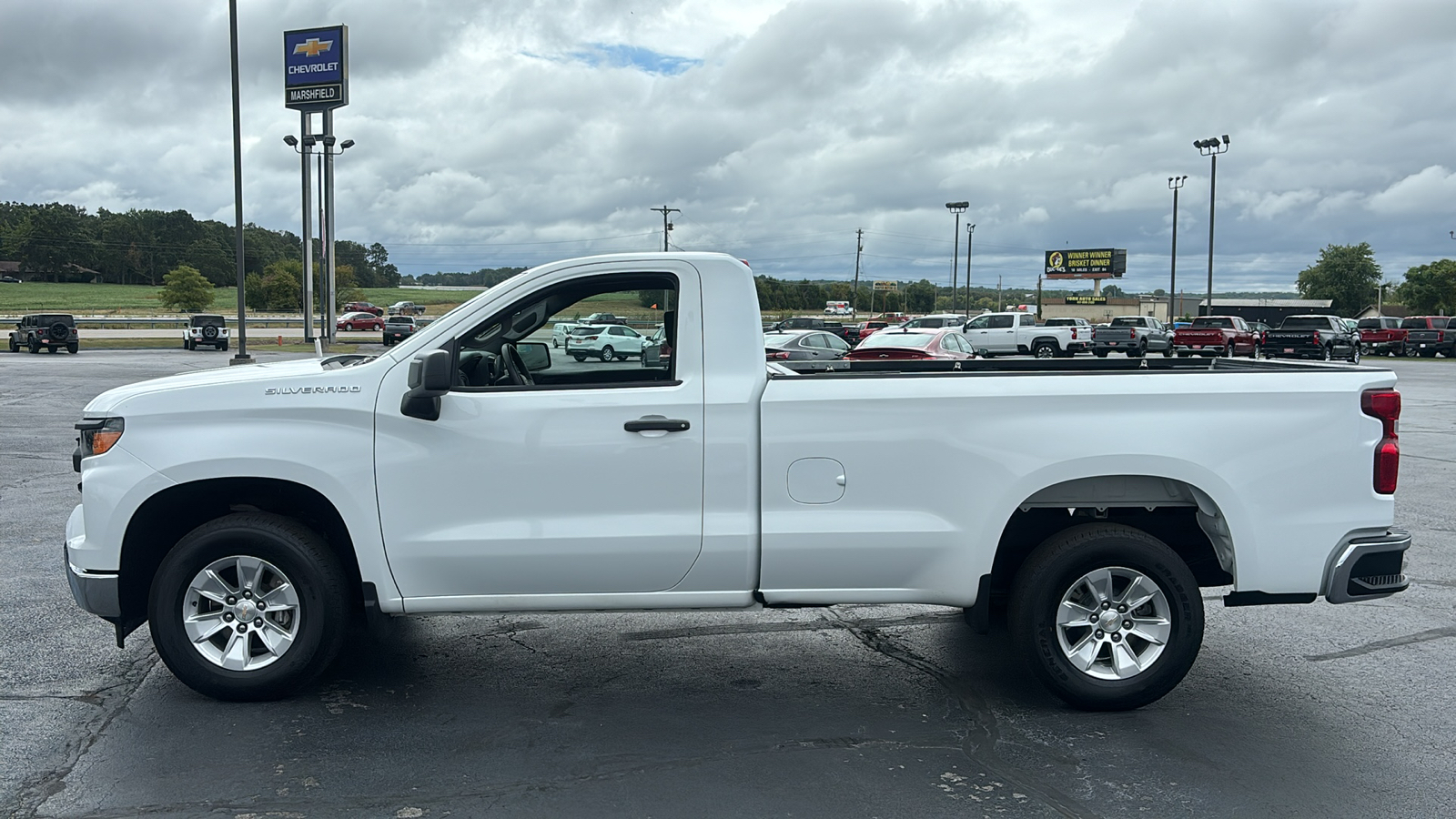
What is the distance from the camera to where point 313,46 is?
2461 inches

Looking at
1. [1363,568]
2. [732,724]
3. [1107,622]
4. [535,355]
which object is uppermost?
[535,355]

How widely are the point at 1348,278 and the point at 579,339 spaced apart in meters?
137

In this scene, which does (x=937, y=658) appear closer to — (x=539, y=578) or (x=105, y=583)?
(x=539, y=578)

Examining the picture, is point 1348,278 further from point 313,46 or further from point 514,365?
point 514,365

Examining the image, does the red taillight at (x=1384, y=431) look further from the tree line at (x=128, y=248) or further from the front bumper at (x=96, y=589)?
the tree line at (x=128, y=248)

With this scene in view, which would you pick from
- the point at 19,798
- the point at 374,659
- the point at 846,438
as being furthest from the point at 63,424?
the point at 846,438

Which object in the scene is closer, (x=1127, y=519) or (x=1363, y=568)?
(x=1363, y=568)

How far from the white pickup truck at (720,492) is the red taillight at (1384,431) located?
0.04ft

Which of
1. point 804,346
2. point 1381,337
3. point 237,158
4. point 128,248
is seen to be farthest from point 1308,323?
point 128,248

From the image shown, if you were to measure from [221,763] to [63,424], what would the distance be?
14.4 metres

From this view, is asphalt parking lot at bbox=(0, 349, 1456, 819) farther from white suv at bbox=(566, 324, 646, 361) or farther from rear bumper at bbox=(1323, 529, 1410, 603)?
white suv at bbox=(566, 324, 646, 361)

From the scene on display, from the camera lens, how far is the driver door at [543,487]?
460 cm

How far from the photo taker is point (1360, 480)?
4672mm

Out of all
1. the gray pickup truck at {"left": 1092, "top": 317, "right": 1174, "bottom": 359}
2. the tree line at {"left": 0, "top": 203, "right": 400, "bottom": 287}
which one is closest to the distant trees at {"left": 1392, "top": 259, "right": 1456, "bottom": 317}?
the gray pickup truck at {"left": 1092, "top": 317, "right": 1174, "bottom": 359}
